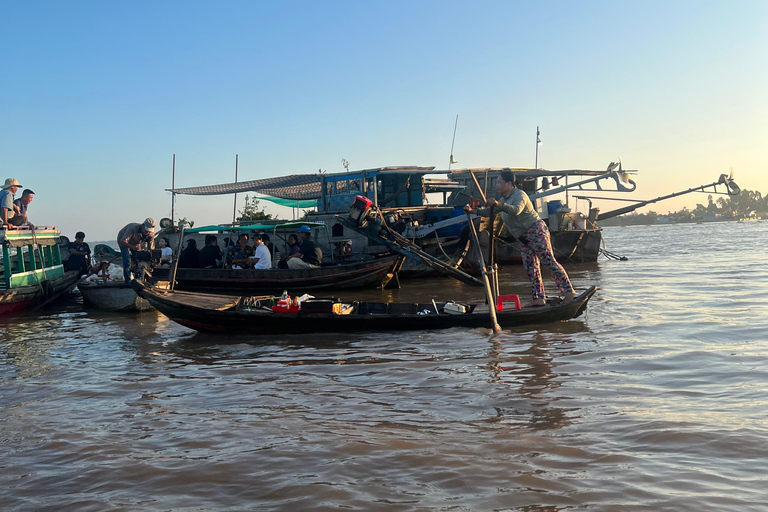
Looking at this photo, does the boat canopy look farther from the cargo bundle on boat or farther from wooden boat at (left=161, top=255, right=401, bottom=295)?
wooden boat at (left=161, top=255, right=401, bottom=295)

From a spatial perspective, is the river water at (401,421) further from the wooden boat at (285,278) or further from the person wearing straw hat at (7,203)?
the wooden boat at (285,278)

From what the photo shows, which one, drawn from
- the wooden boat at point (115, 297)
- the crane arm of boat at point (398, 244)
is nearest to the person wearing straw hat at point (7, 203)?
the wooden boat at point (115, 297)

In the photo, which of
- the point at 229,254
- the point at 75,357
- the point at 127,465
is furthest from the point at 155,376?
the point at 229,254

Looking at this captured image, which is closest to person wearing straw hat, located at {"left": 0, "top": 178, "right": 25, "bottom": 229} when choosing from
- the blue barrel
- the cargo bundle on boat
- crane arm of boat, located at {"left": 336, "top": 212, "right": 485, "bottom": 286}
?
the cargo bundle on boat

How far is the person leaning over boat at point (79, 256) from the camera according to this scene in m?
16.6

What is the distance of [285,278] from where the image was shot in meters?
14.2

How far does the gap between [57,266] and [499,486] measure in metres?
14.9

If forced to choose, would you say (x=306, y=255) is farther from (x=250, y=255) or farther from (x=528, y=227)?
(x=528, y=227)

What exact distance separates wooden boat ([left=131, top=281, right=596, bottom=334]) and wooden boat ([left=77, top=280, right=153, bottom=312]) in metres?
3.68

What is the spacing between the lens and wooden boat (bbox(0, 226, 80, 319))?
12.0 metres

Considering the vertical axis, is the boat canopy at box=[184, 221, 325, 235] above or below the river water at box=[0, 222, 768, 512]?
above

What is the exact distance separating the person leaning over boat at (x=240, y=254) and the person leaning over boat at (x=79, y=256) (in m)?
4.35

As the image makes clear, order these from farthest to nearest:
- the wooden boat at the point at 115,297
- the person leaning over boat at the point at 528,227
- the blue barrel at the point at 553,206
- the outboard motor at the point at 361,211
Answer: the blue barrel at the point at 553,206
the wooden boat at the point at 115,297
the outboard motor at the point at 361,211
the person leaning over boat at the point at 528,227

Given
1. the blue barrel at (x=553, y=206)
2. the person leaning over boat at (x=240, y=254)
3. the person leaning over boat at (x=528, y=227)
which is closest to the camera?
the person leaning over boat at (x=528, y=227)
